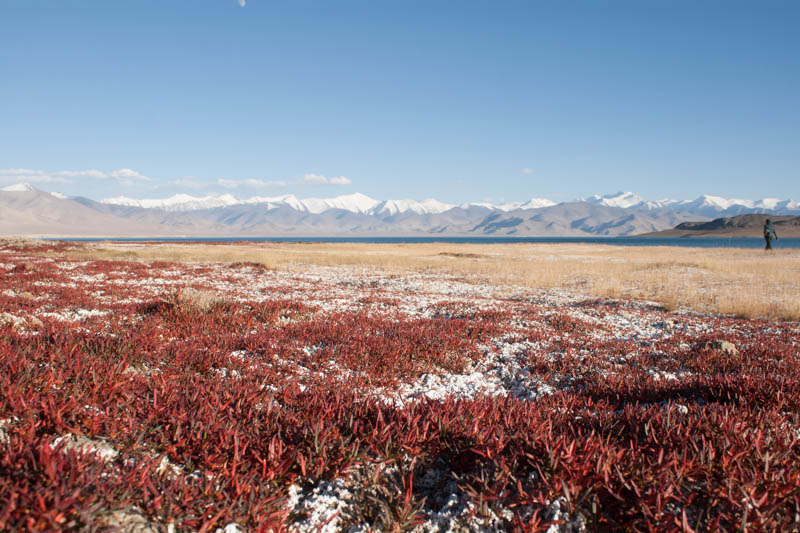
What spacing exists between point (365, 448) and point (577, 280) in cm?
2683

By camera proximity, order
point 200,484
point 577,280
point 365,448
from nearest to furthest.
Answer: point 200,484 → point 365,448 → point 577,280

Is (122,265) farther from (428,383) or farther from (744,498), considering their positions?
(744,498)

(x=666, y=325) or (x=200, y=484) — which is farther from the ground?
(x=200, y=484)

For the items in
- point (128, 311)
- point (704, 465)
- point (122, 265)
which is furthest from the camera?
point (122, 265)

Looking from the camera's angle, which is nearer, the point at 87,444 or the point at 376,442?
the point at 87,444

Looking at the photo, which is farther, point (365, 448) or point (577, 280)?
point (577, 280)

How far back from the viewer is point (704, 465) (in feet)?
9.20

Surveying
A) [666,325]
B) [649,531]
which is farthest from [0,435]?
[666,325]

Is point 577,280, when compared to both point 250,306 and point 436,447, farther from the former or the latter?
point 436,447

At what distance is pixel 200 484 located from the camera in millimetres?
2533

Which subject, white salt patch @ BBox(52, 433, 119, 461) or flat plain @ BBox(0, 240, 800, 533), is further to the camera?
white salt patch @ BBox(52, 433, 119, 461)

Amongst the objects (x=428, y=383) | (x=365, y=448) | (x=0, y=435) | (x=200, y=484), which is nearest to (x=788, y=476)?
(x=365, y=448)

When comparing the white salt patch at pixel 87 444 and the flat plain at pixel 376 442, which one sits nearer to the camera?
the flat plain at pixel 376 442

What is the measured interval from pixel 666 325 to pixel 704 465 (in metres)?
10.9
